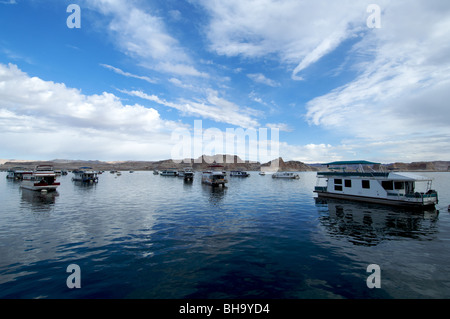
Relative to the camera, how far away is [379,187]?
31.8m

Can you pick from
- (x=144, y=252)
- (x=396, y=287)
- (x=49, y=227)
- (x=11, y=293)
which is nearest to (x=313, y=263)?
(x=396, y=287)

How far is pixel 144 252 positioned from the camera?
14188 mm

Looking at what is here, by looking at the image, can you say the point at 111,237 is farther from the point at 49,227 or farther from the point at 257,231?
the point at 257,231

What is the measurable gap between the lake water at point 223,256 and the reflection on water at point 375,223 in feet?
0.38

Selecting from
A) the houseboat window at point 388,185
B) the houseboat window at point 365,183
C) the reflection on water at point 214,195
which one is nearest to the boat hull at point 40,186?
the reflection on water at point 214,195

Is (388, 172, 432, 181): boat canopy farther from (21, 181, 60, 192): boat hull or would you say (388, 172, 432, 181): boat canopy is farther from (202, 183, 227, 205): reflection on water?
(21, 181, 60, 192): boat hull

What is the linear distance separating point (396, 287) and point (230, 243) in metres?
9.92

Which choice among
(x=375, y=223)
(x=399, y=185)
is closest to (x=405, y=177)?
(x=399, y=185)

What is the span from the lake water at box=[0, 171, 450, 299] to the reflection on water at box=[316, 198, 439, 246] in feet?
0.38

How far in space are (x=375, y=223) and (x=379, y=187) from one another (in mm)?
12568

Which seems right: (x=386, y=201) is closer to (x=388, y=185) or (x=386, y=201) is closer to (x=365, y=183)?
(x=388, y=185)
